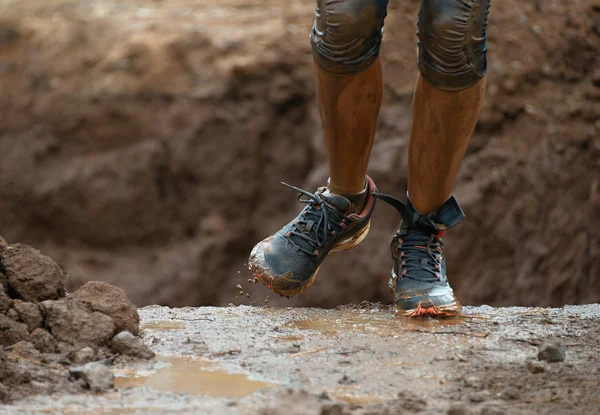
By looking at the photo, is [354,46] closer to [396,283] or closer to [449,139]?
[449,139]

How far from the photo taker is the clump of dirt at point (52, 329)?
1.49 metres

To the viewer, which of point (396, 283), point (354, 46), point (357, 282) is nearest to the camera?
point (354, 46)

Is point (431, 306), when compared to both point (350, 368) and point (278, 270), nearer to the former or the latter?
point (278, 270)

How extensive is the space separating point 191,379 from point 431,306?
3.05 feet

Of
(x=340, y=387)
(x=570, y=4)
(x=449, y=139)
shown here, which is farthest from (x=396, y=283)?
(x=570, y=4)

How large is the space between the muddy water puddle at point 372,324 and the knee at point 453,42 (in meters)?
0.63

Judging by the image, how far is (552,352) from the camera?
1.75 m

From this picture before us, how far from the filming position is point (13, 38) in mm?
5766

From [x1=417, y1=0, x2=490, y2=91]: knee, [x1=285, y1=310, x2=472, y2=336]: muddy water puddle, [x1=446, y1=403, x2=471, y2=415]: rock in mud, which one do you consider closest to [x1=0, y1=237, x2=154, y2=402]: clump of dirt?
[x1=285, y1=310, x2=472, y2=336]: muddy water puddle

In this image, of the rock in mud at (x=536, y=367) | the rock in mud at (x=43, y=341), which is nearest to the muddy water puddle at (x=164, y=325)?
the rock in mud at (x=43, y=341)

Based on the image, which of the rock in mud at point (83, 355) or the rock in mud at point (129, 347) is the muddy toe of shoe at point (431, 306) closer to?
the rock in mud at point (129, 347)

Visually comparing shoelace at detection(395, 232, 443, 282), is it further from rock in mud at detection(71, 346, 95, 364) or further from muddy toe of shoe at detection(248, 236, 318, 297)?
rock in mud at detection(71, 346, 95, 364)

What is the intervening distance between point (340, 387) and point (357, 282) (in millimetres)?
3904

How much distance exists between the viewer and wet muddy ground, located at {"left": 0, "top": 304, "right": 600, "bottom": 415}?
1386mm
